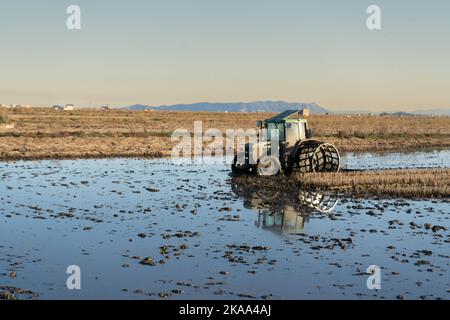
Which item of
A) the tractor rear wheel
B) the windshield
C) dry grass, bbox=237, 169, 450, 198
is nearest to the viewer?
dry grass, bbox=237, 169, 450, 198

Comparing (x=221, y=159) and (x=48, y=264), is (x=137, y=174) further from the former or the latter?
(x=48, y=264)

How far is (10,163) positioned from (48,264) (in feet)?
87.9

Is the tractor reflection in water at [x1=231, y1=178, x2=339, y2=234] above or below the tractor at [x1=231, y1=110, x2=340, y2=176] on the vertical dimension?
below

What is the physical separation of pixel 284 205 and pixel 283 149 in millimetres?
7884

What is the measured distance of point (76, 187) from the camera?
2750 cm

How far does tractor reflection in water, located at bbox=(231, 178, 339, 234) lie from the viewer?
19156mm

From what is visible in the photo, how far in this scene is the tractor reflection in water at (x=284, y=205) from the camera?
62.8ft

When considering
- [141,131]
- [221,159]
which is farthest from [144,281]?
[141,131]

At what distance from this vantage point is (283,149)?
99.0 ft

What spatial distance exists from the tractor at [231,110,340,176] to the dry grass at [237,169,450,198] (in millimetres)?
933
